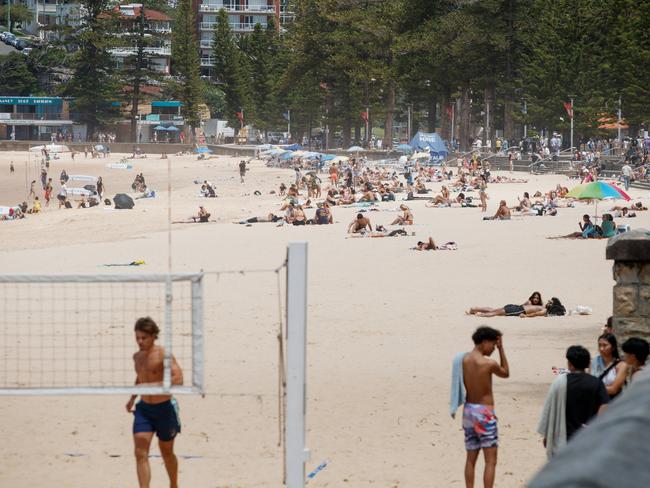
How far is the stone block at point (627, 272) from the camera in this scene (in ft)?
25.6

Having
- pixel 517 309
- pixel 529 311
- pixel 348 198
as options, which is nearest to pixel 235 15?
pixel 348 198

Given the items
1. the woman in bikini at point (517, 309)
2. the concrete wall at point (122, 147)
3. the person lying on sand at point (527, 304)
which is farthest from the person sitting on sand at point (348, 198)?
the concrete wall at point (122, 147)

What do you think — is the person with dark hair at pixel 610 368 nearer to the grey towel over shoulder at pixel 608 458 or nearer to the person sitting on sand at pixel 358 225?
the grey towel over shoulder at pixel 608 458

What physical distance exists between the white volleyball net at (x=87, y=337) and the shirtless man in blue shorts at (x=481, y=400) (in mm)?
1569

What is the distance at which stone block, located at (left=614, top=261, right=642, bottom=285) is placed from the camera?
7801 mm

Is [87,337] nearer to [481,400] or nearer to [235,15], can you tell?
[481,400]

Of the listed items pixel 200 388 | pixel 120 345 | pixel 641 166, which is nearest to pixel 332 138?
pixel 641 166

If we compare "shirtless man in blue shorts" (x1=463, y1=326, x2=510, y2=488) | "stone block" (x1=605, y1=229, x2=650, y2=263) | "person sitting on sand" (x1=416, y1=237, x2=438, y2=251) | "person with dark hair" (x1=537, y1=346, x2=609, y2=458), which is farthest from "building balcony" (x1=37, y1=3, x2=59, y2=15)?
"person with dark hair" (x1=537, y1=346, x2=609, y2=458)

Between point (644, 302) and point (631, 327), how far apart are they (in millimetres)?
221

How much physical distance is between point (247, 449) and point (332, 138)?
78935 millimetres

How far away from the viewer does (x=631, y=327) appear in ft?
26.0

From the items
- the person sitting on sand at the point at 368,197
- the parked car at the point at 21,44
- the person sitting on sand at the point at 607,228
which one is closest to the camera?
the person sitting on sand at the point at 607,228

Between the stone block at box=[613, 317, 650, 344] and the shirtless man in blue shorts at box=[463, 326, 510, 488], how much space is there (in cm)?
151

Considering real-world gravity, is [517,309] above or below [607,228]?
below
